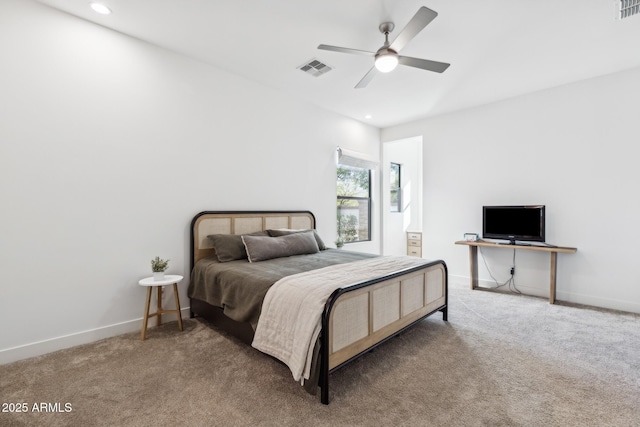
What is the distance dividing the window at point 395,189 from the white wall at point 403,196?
9cm

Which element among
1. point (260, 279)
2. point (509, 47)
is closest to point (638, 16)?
point (509, 47)

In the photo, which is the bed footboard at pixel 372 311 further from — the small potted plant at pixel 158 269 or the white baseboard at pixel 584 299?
the white baseboard at pixel 584 299

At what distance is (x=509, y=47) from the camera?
3.01 m

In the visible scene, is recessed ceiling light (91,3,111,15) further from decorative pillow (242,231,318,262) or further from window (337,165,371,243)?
window (337,165,371,243)

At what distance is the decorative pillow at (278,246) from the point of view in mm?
3193

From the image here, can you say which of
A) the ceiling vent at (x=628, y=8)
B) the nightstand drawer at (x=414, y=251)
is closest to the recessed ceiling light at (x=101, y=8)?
the ceiling vent at (x=628, y=8)

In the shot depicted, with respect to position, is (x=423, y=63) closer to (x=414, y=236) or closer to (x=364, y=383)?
(x=364, y=383)

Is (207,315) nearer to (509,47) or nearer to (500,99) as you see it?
(509,47)

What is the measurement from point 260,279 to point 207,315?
3.38 feet

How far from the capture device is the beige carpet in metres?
1.72

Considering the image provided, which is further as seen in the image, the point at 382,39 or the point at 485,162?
the point at 485,162

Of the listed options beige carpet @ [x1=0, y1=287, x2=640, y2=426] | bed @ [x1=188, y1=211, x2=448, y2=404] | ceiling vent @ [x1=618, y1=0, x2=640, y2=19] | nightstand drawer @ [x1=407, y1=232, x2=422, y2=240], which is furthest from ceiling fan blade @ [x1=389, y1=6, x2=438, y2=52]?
nightstand drawer @ [x1=407, y1=232, x2=422, y2=240]

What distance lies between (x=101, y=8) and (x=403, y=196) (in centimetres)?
596

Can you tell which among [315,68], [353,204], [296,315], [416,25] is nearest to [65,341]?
[296,315]
